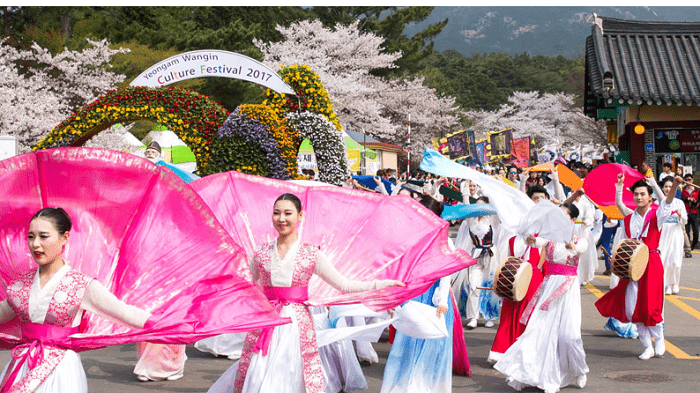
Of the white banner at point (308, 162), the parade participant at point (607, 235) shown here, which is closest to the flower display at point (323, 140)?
the white banner at point (308, 162)

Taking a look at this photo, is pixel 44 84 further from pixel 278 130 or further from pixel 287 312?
pixel 287 312

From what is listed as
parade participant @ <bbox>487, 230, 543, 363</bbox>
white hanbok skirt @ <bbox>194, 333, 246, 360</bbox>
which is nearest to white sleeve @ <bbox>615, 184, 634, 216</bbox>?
parade participant @ <bbox>487, 230, 543, 363</bbox>

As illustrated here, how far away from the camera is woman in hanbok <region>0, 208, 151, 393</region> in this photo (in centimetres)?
391

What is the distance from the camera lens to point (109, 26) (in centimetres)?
3616

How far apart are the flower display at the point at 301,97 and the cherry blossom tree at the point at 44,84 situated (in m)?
12.7

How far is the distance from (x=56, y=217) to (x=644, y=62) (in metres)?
18.3

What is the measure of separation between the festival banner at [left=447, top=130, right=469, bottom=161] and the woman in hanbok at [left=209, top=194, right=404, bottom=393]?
30.1m

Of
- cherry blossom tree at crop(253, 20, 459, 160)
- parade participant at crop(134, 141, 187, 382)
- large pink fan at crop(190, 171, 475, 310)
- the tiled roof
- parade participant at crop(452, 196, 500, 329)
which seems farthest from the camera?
cherry blossom tree at crop(253, 20, 459, 160)

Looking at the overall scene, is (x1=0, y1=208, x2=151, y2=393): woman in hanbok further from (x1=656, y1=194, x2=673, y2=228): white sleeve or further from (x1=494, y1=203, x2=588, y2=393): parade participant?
(x1=656, y1=194, x2=673, y2=228): white sleeve

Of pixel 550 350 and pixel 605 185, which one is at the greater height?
pixel 605 185

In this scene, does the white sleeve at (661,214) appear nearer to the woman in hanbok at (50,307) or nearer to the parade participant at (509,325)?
the parade participant at (509,325)

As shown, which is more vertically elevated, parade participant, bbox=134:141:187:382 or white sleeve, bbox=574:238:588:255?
white sleeve, bbox=574:238:588:255

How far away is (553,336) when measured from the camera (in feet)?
23.4

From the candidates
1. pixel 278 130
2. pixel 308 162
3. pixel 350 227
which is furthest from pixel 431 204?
pixel 308 162
